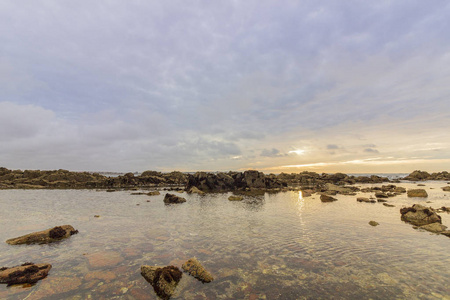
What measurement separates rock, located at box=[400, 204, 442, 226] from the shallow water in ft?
3.00

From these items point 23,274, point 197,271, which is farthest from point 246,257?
point 23,274

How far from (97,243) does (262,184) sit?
46814 mm

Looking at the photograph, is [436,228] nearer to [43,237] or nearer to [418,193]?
[418,193]

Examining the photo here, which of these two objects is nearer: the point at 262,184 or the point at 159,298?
the point at 159,298

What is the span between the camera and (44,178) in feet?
200

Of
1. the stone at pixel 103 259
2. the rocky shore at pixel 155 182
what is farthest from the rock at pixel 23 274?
the rocky shore at pixel 155 182

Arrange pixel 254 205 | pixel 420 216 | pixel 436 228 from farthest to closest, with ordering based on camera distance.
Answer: pixel 254 205
pixel 420 216
pixel 436 228

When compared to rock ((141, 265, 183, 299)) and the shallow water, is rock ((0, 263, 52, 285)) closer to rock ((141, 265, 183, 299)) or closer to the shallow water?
the shallow water

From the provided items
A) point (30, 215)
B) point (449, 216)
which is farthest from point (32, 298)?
point (449, 216)

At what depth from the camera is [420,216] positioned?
59.2 feet

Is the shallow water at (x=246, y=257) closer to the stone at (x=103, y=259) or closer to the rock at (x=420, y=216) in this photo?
the stone at (x=103, y=259)

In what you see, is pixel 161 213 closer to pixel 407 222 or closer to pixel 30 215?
pixel 30 215

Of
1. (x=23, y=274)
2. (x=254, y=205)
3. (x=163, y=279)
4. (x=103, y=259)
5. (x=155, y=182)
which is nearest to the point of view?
(x=163, y=279)

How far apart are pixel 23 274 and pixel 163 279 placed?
235 inches
